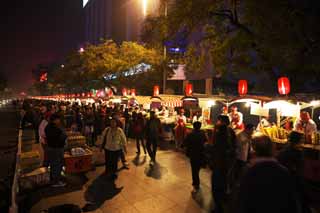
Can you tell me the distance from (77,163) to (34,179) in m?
1.33

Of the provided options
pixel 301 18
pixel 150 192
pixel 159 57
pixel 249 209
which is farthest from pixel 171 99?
pixel 249 209

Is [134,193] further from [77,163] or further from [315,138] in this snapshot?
[315,138]

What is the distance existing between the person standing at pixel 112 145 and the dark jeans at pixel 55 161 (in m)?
1.25

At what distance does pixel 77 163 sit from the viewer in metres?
6.75

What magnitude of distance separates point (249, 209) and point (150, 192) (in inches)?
146

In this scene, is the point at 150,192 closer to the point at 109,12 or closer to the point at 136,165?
the point at 136,165

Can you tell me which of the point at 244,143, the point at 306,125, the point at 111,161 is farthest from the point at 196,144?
the point at 306,125

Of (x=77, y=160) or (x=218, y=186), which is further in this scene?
(x=77, y=160)

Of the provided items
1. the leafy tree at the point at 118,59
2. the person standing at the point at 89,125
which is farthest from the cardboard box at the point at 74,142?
the leafy tree at the point at 118,59

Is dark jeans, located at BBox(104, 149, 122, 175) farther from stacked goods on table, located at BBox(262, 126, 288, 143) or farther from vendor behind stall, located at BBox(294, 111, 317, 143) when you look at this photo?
vendor behind stall, located at BBox(294, 111, 317, 143)

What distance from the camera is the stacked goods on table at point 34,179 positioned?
5.53 metres

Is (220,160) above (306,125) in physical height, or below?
below

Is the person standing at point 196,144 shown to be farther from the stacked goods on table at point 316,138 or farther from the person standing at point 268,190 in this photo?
the stacked goods on table at point 316,138

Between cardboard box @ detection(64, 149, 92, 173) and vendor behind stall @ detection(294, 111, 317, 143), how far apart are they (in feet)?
25.1
